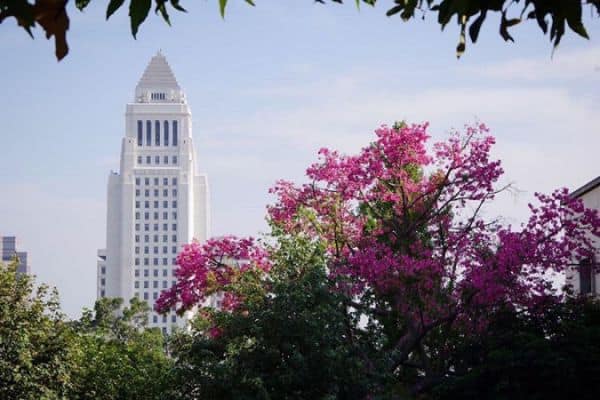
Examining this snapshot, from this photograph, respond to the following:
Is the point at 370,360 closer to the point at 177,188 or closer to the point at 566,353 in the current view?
the point at 566,353

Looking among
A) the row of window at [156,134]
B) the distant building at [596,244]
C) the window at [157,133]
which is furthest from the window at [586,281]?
the window at [157,133]

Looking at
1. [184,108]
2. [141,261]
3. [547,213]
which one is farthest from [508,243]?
[184,108]

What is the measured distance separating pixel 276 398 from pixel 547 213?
566cm

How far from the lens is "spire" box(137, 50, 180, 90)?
18350 centimetres

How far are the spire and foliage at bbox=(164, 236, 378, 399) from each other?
16549 centimetres

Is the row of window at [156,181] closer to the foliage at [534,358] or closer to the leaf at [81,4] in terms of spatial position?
the foliage at [534,358]

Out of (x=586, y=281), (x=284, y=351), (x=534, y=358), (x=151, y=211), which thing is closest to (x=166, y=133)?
(x=151, y=211)

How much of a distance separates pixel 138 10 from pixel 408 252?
1874 cm

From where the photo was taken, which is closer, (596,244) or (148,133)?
(596,244)

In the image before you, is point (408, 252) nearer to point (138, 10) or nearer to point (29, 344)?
point (29, 344)

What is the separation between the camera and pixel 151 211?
171875 mm

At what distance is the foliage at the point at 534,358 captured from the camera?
19469mm

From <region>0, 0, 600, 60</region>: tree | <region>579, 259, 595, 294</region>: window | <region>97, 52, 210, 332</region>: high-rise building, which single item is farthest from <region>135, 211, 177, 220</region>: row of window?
<region>0, 0, 600, 60</region>: tree

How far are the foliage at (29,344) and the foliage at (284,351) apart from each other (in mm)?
4135
